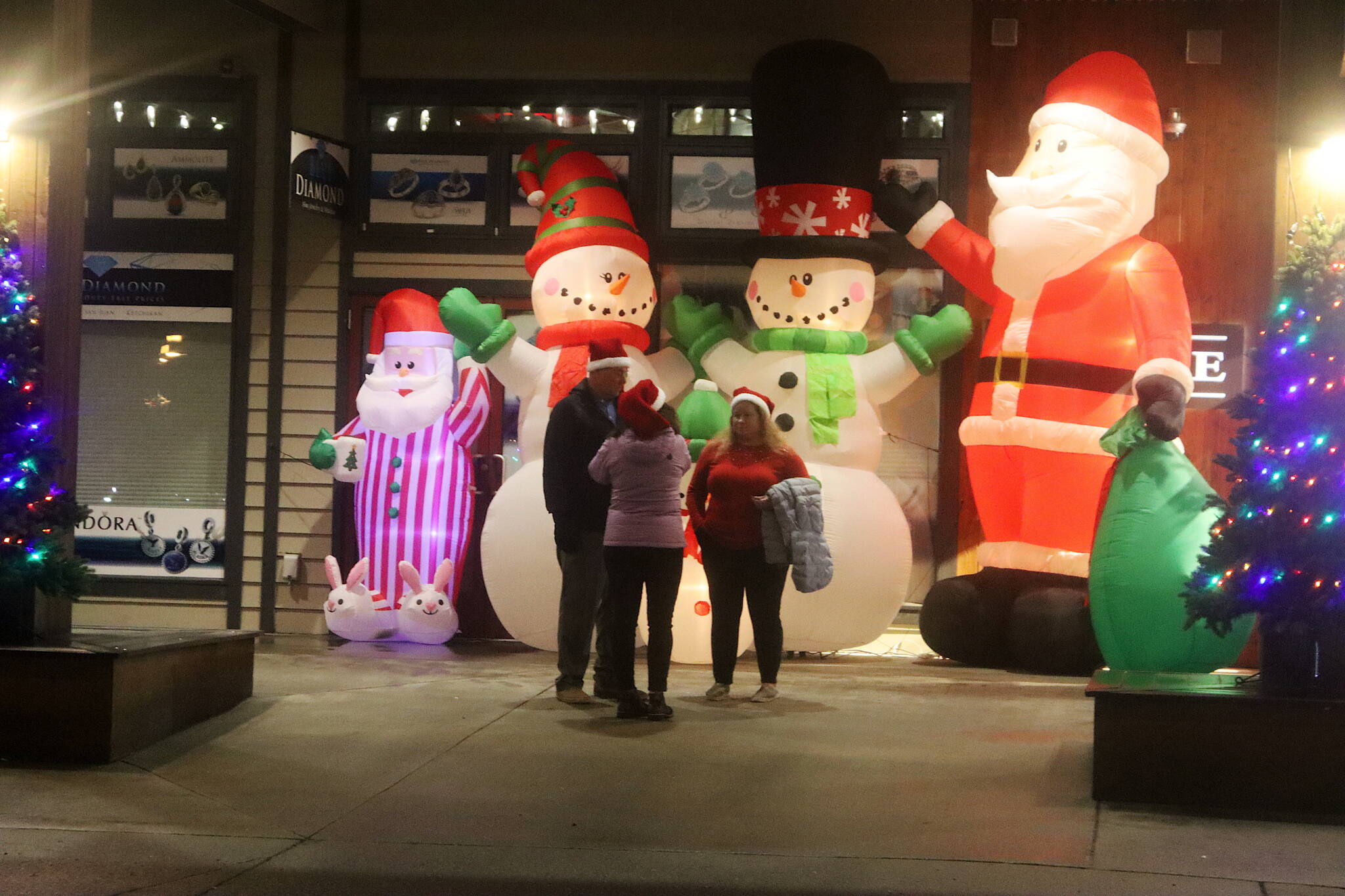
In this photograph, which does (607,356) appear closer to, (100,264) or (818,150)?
(818,150)

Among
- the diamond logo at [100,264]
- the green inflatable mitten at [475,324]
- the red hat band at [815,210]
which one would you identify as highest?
the red hat band at [815,210]

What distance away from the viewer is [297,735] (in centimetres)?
593

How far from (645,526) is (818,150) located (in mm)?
2801

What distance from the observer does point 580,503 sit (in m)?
6.49

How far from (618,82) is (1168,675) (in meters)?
5.22

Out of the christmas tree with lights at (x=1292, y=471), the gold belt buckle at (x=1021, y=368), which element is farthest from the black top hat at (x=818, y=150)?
the christmas tree with lights at (x=1292, y=471)

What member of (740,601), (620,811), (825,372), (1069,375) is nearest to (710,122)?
(825,372)

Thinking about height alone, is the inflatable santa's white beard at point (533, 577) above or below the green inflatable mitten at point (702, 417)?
below

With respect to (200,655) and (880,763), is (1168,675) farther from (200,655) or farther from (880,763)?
(200,655)

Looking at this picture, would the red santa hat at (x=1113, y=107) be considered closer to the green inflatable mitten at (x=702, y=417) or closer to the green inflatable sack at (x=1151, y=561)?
the green inflatable sack at (x=1151, y=561)

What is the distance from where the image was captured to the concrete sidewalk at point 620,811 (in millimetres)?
4023

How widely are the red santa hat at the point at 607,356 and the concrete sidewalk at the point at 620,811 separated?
1473mm

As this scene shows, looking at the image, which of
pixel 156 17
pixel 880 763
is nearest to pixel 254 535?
pixel 156 17

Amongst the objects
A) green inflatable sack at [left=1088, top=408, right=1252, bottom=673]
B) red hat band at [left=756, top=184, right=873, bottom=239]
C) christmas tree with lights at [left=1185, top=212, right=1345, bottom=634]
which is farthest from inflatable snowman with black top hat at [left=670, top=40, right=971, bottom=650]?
christmas tree with lights at [left=1185, top=212, right=1345, bottom=634]
